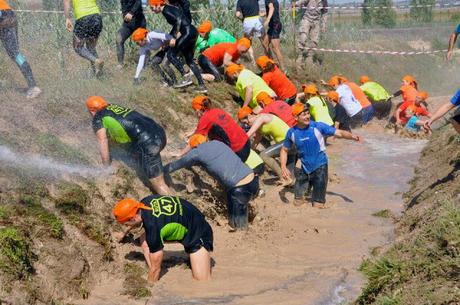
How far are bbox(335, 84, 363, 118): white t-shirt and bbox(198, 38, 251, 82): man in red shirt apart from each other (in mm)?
2702

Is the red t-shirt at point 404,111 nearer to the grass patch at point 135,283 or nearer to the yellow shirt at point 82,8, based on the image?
the yellow shirt at point 82,8

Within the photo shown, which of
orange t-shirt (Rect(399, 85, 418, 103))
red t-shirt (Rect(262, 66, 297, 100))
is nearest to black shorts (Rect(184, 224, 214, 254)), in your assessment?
red t-shirt (Rect(262, 66, 297, 100))

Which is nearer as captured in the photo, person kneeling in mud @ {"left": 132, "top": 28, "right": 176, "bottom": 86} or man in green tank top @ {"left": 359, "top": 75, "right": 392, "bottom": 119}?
person kneeling in mud @ {"left": 132, "top": 28, "right": 176, "bottom": 86}

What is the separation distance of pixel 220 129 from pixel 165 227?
3.32 meters

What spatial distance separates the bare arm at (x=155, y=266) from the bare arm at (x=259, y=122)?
4567 mm

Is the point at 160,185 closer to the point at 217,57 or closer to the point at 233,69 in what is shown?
the point at 233,69

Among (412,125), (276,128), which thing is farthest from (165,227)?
(412,125)

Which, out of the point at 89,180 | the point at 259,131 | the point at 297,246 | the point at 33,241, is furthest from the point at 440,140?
the point at 33,241

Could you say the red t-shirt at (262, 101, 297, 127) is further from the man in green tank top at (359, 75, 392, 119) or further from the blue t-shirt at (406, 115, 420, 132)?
the man in green tank top at (359, 75, 392, 119)

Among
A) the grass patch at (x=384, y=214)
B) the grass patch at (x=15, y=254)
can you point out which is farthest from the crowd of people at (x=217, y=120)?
the grass patch at (x=15, y=254)

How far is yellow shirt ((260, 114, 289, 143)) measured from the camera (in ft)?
41.3

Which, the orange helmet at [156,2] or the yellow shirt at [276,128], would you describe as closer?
the yellow shirt at [276,128]

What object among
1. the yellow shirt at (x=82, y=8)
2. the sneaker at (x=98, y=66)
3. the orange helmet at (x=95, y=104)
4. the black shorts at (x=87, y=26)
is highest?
the yellow shirt at (x=82, y=8)

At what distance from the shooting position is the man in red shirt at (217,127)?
1107 centimetres
